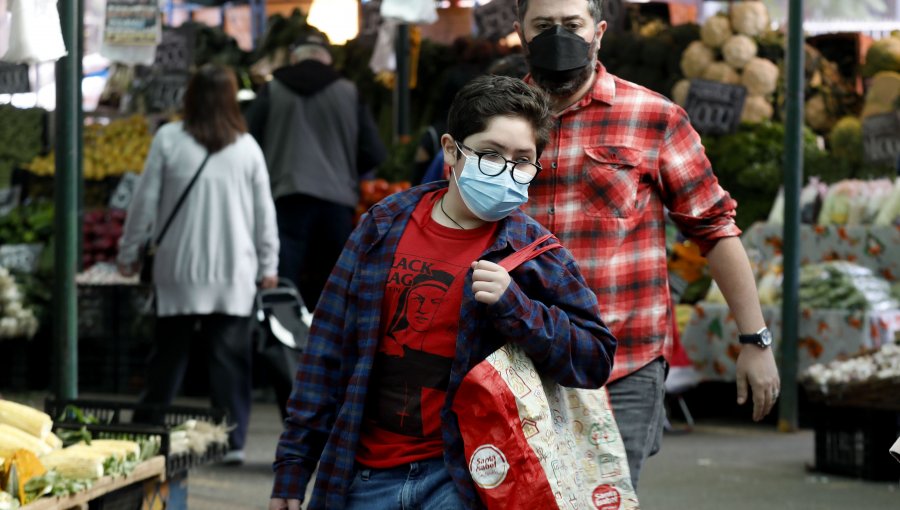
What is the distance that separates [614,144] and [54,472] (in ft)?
6.22

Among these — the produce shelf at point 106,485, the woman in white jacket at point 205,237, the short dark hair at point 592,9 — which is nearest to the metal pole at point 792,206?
the woman in white jacket at point 205,237

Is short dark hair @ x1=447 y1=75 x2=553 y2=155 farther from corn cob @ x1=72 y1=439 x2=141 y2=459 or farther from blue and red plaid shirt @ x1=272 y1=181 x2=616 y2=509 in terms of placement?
corn cob @ x1=72 y1=439 x2=141 y2=459

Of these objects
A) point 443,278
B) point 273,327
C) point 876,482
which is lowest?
point 876,482

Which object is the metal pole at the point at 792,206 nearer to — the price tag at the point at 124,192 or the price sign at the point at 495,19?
the price sign at the point at 495,19

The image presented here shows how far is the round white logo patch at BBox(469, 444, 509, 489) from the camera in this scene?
2838 millimetres

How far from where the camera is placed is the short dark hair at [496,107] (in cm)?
306

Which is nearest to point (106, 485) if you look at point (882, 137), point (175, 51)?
point (882, 137)

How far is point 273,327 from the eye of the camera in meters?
7.21

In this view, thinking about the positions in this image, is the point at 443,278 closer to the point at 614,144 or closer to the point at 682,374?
the point at 614,144

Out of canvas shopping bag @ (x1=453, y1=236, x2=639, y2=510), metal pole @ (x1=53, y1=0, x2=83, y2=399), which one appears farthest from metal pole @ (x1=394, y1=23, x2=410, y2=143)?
canvas shopping bag @ (x1=453, y1=236, x2=639, y2=510)

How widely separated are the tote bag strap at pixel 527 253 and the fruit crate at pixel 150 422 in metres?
2.23

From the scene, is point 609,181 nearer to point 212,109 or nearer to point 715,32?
point 212,109

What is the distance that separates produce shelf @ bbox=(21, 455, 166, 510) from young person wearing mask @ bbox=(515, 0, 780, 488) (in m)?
1.62

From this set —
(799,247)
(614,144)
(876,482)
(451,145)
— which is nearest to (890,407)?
(876,482)
